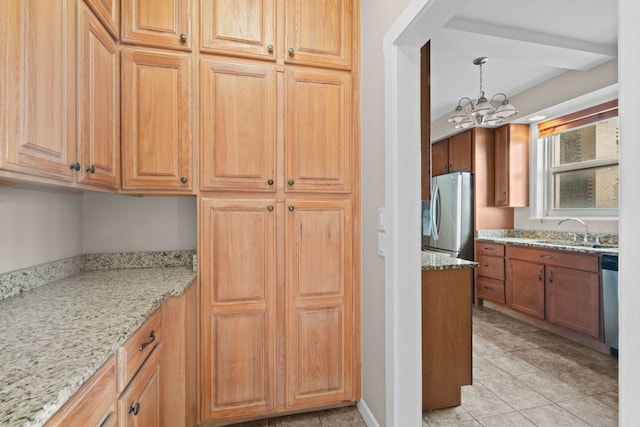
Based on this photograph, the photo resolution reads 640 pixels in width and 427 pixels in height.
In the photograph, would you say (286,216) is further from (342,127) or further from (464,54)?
(464,54)

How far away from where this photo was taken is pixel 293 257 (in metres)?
1.82

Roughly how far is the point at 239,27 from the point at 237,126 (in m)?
0.56

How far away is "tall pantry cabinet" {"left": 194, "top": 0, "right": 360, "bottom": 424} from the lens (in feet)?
5.65

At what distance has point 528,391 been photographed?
216 centimetres

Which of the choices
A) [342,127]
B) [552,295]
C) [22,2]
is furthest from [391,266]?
[552,295]

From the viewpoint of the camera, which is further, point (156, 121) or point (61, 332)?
point (156, 121)

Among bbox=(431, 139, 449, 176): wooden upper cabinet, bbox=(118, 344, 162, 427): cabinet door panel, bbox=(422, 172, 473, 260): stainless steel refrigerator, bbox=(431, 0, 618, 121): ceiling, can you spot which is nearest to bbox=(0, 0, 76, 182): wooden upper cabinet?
bbox=(118, 344, 162, 427): cabinet door panel

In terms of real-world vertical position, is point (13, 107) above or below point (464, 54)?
below

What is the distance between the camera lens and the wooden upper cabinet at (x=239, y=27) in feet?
5.61

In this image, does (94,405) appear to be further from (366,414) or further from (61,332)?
(366,414)

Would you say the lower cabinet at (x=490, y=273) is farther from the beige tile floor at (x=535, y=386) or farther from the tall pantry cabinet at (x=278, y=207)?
the tall pantry cabinet at (x=278, y=207)

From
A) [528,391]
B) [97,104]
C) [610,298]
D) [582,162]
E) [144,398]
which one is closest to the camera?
[144,398]

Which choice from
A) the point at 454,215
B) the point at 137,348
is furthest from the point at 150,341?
the point at 454,215
